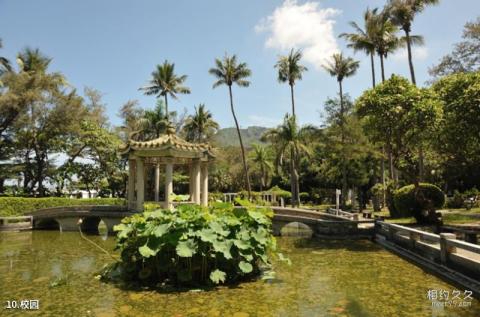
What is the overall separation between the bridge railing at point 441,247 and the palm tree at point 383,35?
61.7ft

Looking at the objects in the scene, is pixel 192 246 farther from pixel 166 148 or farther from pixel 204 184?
pixel 204 184

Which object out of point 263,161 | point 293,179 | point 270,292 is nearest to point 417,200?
point 270,292

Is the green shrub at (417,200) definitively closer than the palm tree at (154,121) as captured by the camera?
Yes

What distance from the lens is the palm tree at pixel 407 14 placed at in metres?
28.1

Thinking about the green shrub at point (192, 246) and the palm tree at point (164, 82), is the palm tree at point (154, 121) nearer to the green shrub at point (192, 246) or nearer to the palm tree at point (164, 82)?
the palm tree at point (164, 82)

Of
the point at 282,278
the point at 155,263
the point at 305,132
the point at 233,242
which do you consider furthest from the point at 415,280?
the point at 305,132

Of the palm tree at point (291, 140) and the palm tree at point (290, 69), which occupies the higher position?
the palm tree at point (290, 69)

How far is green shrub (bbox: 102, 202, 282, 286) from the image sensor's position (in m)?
8.66

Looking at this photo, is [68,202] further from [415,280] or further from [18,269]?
[415,280]

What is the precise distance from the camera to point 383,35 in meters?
30.0

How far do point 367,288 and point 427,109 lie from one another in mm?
9442

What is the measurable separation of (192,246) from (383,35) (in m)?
27.2

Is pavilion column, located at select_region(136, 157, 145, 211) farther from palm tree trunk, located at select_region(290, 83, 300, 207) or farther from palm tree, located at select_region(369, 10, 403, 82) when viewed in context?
palm tree, located at select_region(369, 10, 403, 82)

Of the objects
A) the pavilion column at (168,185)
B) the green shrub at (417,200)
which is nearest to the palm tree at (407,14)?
the green shrub at (417,200)
